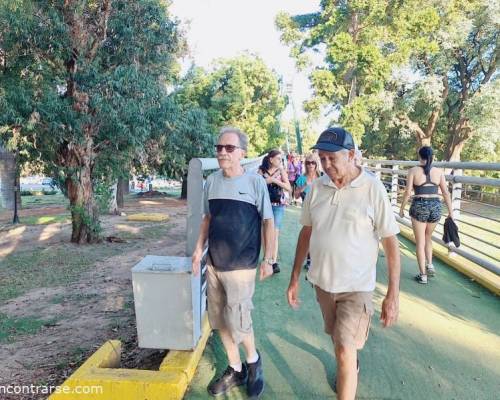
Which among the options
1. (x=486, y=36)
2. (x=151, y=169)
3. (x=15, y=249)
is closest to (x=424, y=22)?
(x=486, y=36)

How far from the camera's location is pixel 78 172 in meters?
9.57

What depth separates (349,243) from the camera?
247cm

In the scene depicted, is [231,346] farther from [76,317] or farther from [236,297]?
[76,317]

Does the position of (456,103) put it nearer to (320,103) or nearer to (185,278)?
(320,103)

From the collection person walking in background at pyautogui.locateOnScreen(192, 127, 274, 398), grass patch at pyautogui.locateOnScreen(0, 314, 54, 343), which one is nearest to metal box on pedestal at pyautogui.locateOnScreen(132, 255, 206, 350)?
person walking in background at pyautogui.locateOnScreen(192, 127, 274, 398)

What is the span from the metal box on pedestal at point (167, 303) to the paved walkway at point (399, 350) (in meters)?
0.35

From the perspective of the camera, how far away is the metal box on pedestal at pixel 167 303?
122 inches

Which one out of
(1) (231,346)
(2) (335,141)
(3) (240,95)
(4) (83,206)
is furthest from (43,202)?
(2) (335,141)

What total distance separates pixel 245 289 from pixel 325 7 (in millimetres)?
21036

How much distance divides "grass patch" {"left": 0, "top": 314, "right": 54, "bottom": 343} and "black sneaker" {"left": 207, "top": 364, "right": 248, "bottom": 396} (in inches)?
111

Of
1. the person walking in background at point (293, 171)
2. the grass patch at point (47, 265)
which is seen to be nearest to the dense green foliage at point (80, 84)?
the grass patch at point (47, 265)

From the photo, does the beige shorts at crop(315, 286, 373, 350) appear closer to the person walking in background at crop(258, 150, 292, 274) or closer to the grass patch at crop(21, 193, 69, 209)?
the person walking in background at crop(258, 150, 292, 274)

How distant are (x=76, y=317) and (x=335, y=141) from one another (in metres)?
4.15

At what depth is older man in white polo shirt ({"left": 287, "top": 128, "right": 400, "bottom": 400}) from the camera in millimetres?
2447
